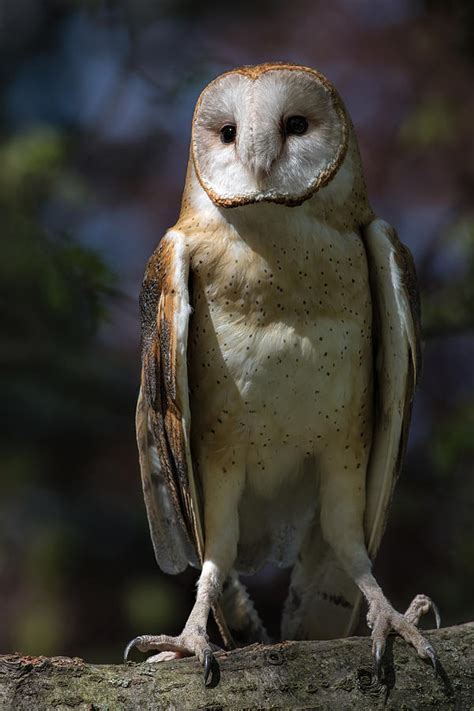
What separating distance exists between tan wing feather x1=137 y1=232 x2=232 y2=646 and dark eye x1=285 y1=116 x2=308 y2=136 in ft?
1.39

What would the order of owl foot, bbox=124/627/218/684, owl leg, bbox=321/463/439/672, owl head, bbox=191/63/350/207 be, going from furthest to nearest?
owl leg, bbox=321/463/439/672, owl head, bbox=191/63/350/207, owl foot, bbox=124/627/218/684

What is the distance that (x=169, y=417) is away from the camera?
118 inches

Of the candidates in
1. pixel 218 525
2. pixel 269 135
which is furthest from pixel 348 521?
pixel 269 135

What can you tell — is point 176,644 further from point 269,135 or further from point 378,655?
point 269,135

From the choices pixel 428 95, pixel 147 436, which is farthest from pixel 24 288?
pixel 428 95

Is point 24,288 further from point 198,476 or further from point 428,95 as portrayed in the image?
point 428,95

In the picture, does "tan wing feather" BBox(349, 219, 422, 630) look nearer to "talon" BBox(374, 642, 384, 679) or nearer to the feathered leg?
the feathered leg

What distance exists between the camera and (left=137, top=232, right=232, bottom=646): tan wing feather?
9.50 feet

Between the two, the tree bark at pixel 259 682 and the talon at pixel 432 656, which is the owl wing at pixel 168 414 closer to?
the tree bark at pixel 259 682

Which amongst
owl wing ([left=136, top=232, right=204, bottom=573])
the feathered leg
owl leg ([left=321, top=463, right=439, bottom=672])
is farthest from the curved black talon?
the feathered leg

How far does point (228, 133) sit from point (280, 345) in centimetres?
61

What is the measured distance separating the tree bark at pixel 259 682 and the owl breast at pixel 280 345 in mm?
707

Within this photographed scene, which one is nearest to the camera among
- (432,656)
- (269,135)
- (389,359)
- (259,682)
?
(259,682)

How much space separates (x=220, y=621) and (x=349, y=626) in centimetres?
44
